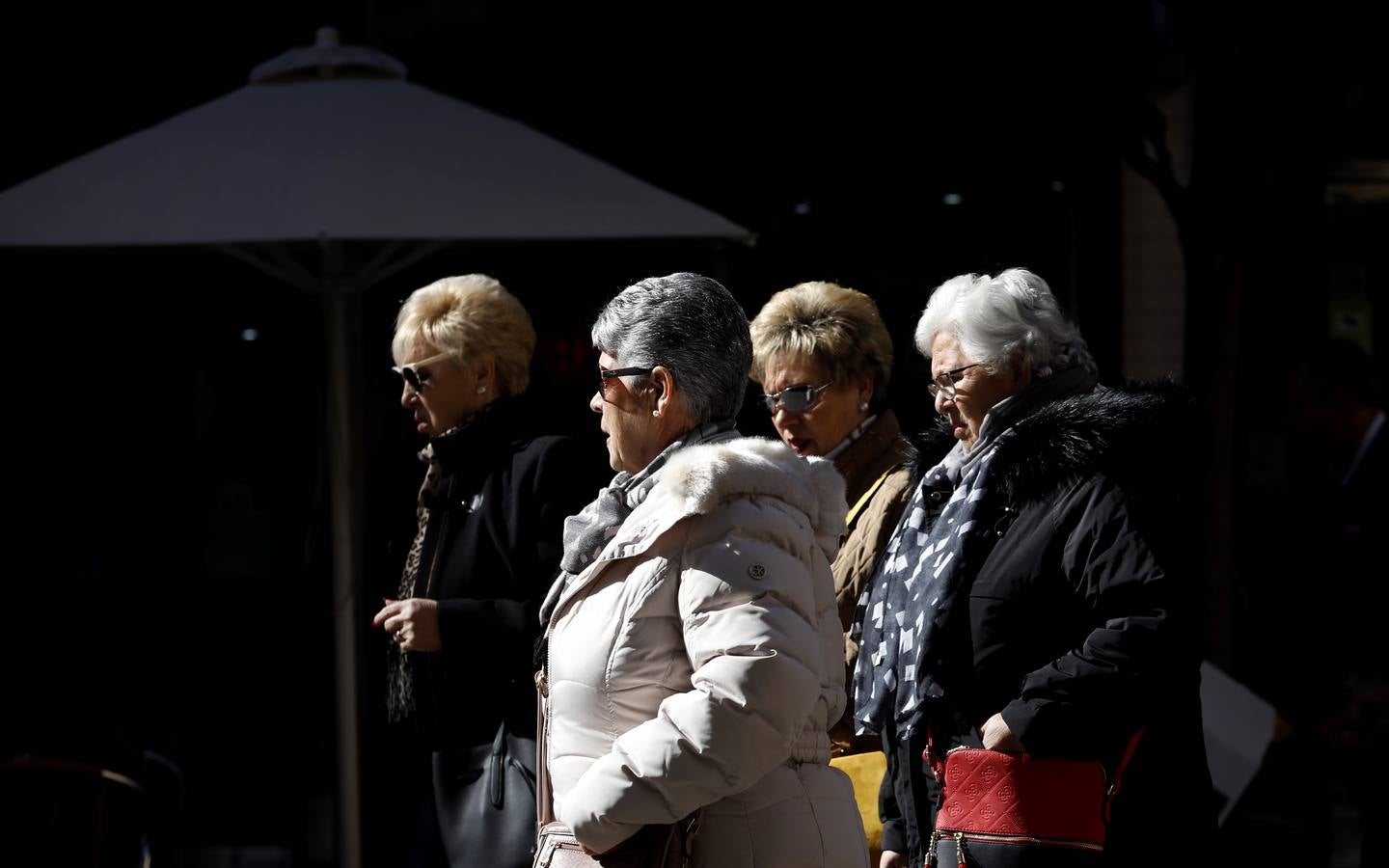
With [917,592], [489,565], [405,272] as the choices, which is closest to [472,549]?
[489,565]

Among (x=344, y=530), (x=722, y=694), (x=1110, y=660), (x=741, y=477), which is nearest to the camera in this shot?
(x=722, y=694)

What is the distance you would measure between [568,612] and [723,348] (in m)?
0.54

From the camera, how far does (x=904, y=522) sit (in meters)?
3.92

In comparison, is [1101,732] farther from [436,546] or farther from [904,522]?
[436,546]

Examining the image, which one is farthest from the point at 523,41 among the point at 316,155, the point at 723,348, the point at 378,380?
the point at 723,348

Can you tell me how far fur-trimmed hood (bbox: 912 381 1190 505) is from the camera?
3463 mm

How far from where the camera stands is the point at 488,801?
4.30 meters

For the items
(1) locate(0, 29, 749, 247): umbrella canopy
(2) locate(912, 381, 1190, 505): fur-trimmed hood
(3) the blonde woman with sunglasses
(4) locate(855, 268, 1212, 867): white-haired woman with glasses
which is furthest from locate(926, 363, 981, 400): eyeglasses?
(1) locate(0, 29, 749, 247): umbrella canopy

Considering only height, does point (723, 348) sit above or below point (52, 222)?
below

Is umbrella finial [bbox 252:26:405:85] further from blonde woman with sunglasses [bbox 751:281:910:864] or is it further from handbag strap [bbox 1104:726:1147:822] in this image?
handbag strap [bbox 1104:726:1147:822]

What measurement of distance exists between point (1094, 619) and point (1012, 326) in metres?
0.72

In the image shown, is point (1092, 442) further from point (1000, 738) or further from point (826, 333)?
point (826, 333)

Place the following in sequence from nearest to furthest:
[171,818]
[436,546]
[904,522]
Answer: [904,522] → [436,546] → [171,818]

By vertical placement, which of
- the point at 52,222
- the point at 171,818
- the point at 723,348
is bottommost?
the point at 171,818
